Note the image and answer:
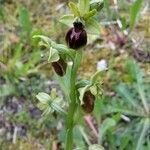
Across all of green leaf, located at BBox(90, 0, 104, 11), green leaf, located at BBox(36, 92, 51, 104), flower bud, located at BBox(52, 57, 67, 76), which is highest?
green leaf, located at BBox(90, 0, 104, 11)

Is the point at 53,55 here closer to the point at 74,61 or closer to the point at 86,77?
the point at 74,61

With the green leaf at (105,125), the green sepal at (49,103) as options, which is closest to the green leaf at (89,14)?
the green sepal at (49,103)

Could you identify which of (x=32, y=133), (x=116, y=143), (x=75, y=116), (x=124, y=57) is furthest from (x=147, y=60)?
(x=75, y=116)

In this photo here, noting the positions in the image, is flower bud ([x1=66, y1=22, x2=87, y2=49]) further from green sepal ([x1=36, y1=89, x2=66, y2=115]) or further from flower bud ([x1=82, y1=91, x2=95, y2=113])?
green sepal ([x1=36, y1=89, x2=66, y2=115])

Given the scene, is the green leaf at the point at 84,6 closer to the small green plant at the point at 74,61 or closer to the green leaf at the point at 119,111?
the small green plant at the point at 74,61

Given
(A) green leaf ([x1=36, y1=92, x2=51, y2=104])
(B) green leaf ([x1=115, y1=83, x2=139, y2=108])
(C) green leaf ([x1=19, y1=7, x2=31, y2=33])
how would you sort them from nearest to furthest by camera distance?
1. (A) green leaf ([x1=36, y1=92, x2=51, y2=104])
2. (B) green leaf ([x1=115, y1=83, x2=139, y2=108])
3. (C) green leaf ([x1=19, y1=7, x2=31, y2=33])

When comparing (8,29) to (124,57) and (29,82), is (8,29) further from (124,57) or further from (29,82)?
(124,57)

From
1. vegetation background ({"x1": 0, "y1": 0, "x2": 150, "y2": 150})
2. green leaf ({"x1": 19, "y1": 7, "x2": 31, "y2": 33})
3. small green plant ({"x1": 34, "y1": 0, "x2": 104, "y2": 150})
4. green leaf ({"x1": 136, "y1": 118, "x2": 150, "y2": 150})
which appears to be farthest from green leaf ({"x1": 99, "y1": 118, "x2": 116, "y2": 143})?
green leaf ({"x1": 19, "y1": 7, "x2": 31, "y2": 33})
